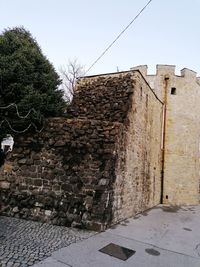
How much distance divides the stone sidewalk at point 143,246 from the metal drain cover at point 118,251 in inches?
3.7

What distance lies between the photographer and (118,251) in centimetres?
482

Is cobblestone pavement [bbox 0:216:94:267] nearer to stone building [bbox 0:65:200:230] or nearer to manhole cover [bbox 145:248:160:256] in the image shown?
stone building [bbox 0:65:200:230]

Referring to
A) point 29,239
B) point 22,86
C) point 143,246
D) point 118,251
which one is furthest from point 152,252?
point 22,86

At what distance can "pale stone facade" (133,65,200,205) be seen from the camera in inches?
476

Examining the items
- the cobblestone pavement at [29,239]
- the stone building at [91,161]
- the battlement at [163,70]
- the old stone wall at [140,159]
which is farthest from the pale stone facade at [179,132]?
the cobblestone pavement at [29,239]

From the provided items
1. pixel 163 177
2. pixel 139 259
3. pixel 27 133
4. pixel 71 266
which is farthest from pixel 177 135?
pixel 71 266

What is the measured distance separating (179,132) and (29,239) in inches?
374

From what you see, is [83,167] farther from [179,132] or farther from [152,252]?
[179,132]

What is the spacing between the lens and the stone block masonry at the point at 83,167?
19.7ft

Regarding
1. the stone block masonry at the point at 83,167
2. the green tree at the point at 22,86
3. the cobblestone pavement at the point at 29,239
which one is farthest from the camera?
the green tree at the point at 22,86

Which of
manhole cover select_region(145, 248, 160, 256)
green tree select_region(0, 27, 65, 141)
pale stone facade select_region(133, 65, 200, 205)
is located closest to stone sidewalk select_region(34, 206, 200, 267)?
manhole cover select_region(145, 248, 160, 256)

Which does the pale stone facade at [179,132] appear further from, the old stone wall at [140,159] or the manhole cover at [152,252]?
the manhole cover at [152,252]

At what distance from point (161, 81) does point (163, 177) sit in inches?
188

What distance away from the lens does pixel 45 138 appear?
22.6ft
